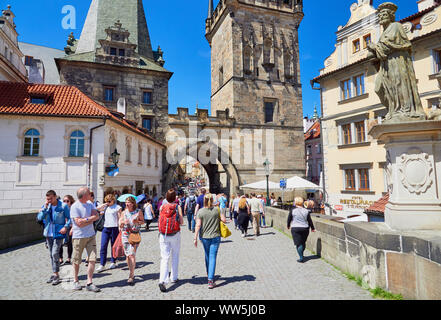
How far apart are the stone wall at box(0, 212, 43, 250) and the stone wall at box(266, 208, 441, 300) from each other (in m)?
9.02

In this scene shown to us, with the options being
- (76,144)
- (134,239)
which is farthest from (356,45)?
(134,239)

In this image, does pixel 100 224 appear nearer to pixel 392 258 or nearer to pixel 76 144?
pixel 392 258

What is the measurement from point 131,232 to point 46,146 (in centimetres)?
1067

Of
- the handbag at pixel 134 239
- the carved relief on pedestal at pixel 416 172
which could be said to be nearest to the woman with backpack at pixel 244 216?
the handbag at pixel 134 239

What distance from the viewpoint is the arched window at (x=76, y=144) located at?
44.8 feet

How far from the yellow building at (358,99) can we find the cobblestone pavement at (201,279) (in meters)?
11.4

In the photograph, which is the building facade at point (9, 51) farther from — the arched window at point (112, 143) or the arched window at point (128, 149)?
the arched window at point (112, 143)

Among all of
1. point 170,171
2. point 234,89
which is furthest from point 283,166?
point 170,171

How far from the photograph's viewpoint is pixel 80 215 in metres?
4.64

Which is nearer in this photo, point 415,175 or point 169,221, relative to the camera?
point 415,175

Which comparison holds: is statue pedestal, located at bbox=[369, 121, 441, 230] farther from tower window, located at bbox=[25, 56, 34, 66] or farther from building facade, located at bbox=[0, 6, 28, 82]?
tower window, located at bbox=[25, 56, 34, 66]

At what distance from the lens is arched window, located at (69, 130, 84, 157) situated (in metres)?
13.6
